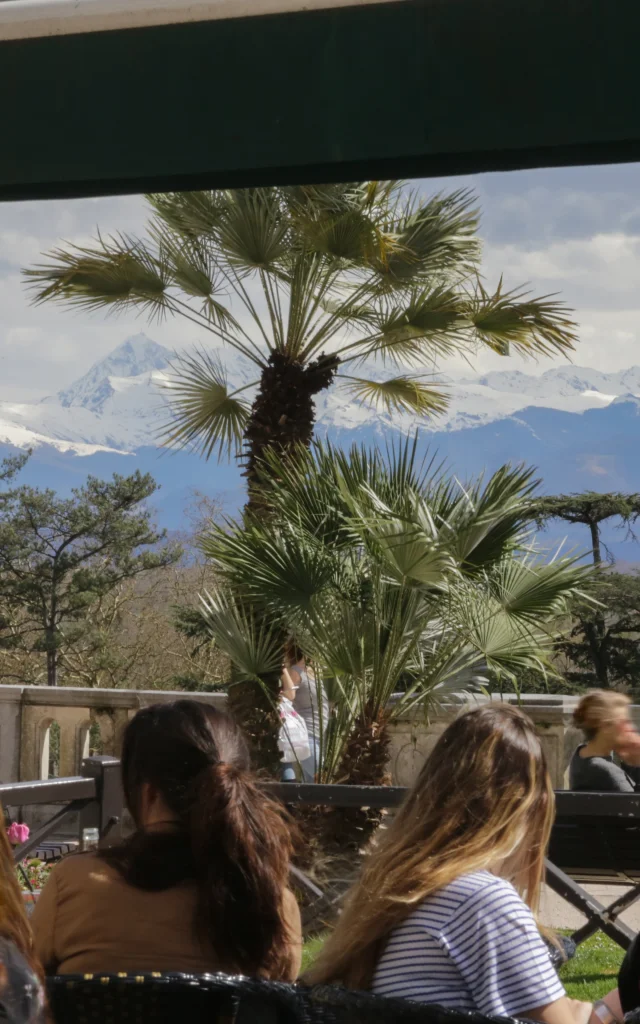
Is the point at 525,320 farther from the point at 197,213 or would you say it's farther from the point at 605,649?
the point at 605,649

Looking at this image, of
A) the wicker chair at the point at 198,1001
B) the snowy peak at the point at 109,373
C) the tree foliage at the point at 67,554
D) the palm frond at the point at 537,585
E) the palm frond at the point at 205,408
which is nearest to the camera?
the wicker chair at the point at 198,1001

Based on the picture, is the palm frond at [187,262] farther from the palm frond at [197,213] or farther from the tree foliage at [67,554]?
the tree foliage at [67,554]

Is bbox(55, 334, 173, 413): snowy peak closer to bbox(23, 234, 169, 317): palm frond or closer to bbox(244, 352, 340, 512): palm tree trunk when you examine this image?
bbox(23, 234, 169, 317): palm frond

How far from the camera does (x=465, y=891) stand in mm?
1392

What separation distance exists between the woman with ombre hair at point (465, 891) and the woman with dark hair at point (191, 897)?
11cm

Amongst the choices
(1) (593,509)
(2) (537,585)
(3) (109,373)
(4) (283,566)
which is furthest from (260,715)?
(3) (109,373)

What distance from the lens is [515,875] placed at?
1590 millimetres

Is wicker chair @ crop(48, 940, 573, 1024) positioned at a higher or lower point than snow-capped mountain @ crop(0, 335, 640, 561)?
lower

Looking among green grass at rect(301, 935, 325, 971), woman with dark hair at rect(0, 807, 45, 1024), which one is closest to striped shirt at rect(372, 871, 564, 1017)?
woman with dark hair at rect(0, 807, 45, 1024)

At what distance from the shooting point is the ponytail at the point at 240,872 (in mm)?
1446

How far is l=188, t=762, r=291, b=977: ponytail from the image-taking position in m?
1.45

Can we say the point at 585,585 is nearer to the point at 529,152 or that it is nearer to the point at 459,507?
the point at 459,507

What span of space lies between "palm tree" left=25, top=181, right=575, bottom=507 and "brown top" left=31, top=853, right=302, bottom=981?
5.00m

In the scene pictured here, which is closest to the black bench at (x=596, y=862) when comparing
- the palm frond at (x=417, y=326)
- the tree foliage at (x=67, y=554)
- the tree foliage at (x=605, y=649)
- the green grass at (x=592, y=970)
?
the green grass at (x=592, y=970)
